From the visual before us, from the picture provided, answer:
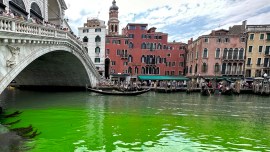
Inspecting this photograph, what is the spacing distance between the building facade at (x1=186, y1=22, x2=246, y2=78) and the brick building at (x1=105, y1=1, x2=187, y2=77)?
4901 millimetres

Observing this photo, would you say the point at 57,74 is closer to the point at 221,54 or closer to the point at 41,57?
the point at 41,57

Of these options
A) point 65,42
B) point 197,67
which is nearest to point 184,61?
point 197,67

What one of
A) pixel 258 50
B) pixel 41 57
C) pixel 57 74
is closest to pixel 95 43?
pixel 57 74

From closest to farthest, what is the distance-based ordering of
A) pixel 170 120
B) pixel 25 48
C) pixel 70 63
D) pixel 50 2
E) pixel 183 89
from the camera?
pixel 25 48 < pixel 170 120 < pixel 70 63 < pixel 50 2 < pixel 183 89

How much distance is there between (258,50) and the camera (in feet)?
100

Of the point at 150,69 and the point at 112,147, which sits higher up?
the point at 150,69

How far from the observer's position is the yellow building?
99.3 ft

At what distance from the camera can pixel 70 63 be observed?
62.0ft

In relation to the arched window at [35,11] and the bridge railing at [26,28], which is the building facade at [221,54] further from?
the bridge railing at [26,28]

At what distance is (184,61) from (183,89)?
35.1 feet

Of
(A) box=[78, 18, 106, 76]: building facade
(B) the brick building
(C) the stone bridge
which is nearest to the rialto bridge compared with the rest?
(C) the stone bridge

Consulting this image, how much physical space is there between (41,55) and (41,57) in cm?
492

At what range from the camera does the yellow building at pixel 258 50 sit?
30.3 meters

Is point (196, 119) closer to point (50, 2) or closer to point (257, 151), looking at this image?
point (257, 151)
